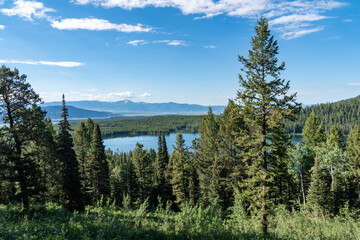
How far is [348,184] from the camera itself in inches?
1367

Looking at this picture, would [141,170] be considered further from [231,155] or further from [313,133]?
[313,133]

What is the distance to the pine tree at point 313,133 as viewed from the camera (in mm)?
36812

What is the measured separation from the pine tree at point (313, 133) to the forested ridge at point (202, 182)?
163 mm

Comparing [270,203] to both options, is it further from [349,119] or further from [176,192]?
[349,119]

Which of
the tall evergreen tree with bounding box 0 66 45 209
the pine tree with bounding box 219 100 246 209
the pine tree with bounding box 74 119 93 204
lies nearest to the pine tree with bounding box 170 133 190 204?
the pine tree with bounding box 219 100 246 209

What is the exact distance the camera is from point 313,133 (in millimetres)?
37594

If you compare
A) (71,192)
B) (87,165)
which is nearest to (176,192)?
(87,165)

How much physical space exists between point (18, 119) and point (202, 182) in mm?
24894

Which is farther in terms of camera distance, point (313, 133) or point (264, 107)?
point (313, 133)

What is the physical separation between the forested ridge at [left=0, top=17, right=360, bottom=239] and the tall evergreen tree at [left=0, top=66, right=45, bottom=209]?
2.5 inches

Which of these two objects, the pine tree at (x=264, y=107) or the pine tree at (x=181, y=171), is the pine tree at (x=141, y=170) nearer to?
the pine tree at (x=181, y=171)

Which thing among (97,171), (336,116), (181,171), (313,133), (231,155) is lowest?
(181,171)

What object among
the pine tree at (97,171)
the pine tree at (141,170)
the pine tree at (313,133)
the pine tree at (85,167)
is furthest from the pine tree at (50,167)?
the pine tree at (313,133)

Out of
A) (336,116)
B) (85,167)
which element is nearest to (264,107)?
(85,167)
